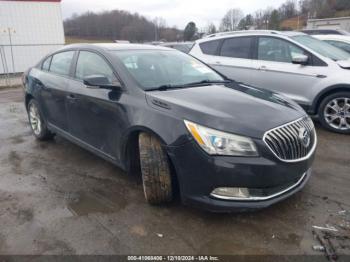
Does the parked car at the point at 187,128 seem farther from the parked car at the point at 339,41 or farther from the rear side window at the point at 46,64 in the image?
the parked car at the point at 339,41

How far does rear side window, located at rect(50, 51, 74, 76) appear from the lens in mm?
4156

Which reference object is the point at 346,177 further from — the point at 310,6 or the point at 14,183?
the point at 310,6

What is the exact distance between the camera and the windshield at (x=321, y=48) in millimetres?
5461

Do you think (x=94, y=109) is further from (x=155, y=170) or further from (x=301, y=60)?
(x=301, y=60)

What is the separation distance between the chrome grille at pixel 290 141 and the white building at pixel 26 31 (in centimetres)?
1455

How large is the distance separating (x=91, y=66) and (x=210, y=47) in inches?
144

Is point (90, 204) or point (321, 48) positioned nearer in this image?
point (90, 204)

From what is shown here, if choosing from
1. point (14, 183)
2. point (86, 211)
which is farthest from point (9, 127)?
point (86, 211)

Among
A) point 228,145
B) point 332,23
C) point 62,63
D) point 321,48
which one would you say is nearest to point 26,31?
point 62,63

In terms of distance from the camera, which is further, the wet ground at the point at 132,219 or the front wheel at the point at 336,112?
the front wheel at the point at 336,112

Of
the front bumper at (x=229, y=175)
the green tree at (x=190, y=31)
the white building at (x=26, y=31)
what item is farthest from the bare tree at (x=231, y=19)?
the front bumper at (x=229, y=175)

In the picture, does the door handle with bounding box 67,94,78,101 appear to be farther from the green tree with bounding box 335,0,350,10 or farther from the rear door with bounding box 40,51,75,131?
the green tree with bounding box 335,0,350,10

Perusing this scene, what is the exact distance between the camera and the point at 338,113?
202 inches

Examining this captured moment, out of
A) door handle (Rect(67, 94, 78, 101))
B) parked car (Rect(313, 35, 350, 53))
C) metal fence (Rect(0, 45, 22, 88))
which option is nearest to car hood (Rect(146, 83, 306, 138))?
door handle (Rect(67, 94, 78, 101))
